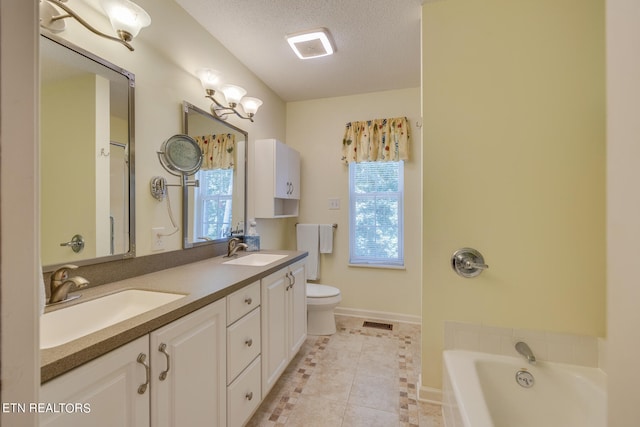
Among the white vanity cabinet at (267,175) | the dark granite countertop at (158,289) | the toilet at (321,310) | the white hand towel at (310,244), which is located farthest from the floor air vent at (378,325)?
the white vanity cabinet at (267,175)

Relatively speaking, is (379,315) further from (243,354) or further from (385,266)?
(243,354)

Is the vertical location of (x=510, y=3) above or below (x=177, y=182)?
above

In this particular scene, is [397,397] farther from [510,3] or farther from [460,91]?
[510,3]

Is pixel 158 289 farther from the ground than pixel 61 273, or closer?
closer

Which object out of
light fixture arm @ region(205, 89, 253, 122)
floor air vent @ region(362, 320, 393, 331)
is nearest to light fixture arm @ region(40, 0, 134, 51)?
light fixture arm @ region(205, 89, 253, 122)

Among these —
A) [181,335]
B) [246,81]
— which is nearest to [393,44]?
[246,81]

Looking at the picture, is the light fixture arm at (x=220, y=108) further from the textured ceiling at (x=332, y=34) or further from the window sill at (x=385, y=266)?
the window sill at (x=385, y=266)

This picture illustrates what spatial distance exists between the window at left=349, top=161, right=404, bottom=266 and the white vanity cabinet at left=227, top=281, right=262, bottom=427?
1.73 meters

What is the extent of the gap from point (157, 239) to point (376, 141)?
87.0 inches

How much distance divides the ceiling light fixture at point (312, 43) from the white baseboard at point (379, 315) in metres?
2.53

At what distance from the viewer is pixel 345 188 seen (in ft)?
9.82

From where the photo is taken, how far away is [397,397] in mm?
1688

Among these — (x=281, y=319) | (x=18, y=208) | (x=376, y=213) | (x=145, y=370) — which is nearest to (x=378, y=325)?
(x=376, y=213)

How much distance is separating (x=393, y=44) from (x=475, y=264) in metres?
1.73
